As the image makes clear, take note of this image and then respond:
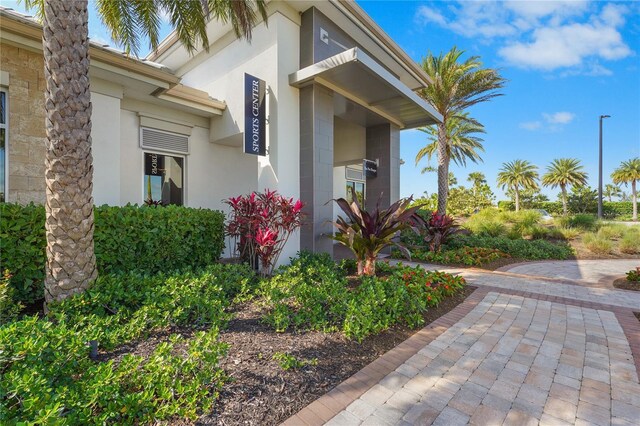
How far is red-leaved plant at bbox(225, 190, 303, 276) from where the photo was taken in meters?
5.41

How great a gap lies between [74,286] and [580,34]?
11.5 meters

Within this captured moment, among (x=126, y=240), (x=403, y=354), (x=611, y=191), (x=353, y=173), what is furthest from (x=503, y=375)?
(x=611, y=191)

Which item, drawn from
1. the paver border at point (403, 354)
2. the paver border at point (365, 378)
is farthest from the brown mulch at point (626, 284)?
the paver border at point (365, 378)

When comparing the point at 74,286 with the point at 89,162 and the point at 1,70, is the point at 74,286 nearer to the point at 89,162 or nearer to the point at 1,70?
the point at 89,162

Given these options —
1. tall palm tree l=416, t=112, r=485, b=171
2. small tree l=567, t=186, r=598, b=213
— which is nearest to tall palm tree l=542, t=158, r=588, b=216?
small tree l=567, t=186, r=598, b=213

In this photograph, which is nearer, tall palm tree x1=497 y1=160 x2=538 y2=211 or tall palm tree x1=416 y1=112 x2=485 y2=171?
tall palm tree x1=416 y1=112 x2=485 y2=171

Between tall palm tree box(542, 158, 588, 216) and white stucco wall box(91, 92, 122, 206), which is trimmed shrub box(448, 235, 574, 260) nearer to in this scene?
white stucco wall box(91, 92, 122, 206)

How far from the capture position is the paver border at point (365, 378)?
7.04ft

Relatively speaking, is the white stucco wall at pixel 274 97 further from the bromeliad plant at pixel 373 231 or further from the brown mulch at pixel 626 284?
the brown mulch at pixel 626 284

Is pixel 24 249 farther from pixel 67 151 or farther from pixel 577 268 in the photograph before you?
pixel 577 268

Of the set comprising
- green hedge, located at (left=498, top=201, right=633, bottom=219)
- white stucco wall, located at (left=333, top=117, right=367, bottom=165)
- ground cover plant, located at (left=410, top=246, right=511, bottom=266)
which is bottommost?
ground cover plant, located at (left=410, top=246, right=511, bottom=266)

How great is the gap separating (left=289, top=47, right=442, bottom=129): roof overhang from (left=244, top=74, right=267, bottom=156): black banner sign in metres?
0.85

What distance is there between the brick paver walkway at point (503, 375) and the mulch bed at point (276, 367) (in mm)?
131

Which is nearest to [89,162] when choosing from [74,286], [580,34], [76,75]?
[76,75]
